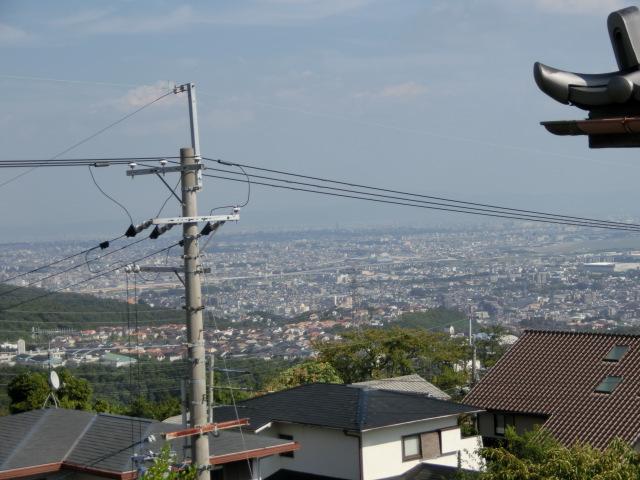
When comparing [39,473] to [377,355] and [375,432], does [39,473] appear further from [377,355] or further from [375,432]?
[377,355]

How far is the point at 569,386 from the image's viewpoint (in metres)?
26.5

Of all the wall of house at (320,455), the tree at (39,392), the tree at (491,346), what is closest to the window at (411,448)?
the wall of house at (320,455)

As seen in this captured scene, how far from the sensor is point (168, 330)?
5544cm

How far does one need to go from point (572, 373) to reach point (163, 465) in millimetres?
17055

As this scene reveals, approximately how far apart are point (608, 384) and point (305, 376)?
17.6 m

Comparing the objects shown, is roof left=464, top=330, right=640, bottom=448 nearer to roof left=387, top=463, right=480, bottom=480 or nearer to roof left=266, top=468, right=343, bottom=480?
roof left=387, top=463, right=480, bottom=480

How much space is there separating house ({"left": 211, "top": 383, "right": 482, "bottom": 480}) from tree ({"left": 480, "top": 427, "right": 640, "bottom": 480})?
4624mm

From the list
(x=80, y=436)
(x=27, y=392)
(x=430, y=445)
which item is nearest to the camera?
(x=80, y=436)

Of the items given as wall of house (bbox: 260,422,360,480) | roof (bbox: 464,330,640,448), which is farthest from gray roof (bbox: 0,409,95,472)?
roof (bbox: 464,330,640,448)

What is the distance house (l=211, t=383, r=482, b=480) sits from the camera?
23391 mm

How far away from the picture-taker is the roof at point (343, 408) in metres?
23.8

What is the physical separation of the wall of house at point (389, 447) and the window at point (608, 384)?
3992mm

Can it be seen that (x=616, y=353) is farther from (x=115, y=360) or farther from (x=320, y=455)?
(x=115, y=360)

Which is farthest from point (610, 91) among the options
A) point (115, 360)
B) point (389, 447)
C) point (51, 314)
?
point (51, 314)
